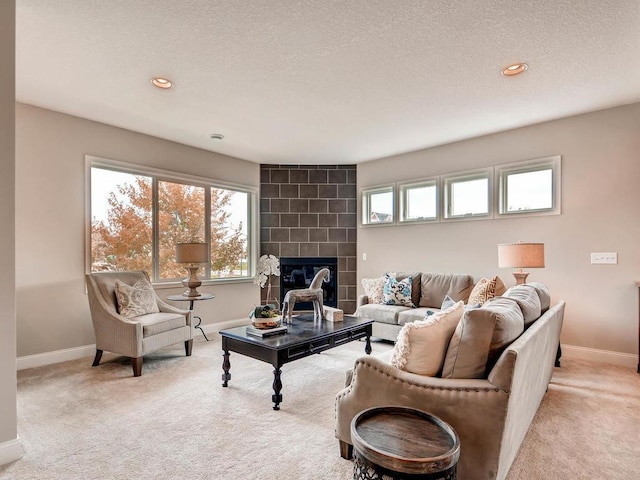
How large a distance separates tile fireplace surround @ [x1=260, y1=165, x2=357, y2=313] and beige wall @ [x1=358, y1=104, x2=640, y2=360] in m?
1.86

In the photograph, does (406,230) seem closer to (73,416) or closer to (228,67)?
(228,67)

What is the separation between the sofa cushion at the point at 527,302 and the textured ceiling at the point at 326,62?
1.76 meters

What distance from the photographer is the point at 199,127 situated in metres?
4.13

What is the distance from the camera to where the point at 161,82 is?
119 inches

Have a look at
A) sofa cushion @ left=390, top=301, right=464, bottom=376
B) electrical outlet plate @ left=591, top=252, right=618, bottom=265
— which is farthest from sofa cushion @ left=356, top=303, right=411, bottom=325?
sofa cushion @ left=390, top=301, right=464, bottom=376

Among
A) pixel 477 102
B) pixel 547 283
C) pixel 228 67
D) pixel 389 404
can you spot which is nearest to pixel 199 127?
pixel 228 67

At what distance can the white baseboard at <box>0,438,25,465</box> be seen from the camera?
1851mm

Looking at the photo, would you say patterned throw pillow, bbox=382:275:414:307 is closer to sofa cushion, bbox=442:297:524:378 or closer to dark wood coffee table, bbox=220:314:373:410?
dark wood coffee table, bbox=220:314:373:410

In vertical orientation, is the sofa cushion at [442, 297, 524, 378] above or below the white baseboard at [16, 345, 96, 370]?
above

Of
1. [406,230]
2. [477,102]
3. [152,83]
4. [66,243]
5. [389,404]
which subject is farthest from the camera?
[406,230]

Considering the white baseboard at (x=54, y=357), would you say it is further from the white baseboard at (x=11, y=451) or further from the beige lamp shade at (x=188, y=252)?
the white baseboard at (x=11, y=451)

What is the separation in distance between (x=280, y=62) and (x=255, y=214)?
10.7 ft

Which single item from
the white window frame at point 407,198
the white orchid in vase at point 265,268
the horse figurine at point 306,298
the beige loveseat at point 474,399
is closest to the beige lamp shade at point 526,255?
the white window frame at point 407,198

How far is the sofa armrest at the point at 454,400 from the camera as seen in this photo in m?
1.46
